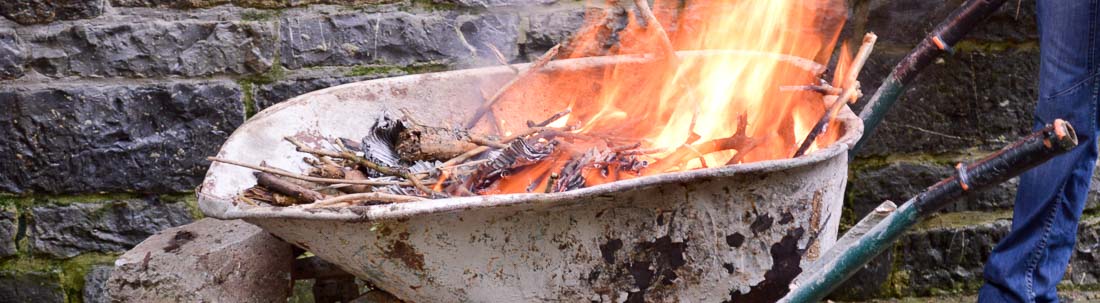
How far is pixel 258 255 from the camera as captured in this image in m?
1.84

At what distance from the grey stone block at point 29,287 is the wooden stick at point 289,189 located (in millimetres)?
1488

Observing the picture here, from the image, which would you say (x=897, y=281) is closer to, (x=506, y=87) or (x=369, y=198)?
(x=506, y=87)

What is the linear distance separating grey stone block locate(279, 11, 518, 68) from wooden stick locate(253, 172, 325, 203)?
1012 millimetres

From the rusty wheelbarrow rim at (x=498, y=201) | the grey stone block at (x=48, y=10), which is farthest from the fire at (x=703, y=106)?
the grey stone block at (x=48, y=10)

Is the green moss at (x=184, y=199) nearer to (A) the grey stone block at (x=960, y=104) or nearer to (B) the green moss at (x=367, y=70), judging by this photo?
(B) the green moss at (x=367, y=70)

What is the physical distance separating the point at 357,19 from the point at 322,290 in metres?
0.94

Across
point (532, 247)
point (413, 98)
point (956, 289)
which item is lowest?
point (956, 289)

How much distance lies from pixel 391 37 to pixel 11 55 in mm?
1040

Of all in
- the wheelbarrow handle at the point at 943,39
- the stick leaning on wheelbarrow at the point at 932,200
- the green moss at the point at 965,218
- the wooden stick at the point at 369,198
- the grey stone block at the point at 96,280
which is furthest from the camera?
the green moss at the point at 965,218

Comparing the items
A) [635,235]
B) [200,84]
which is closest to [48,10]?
[200,84]

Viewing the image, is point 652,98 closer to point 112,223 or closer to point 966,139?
point 966,139

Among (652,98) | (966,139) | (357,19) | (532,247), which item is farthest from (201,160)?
(966,139)

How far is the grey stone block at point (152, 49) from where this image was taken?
2.62m

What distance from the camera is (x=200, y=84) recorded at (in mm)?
2670
